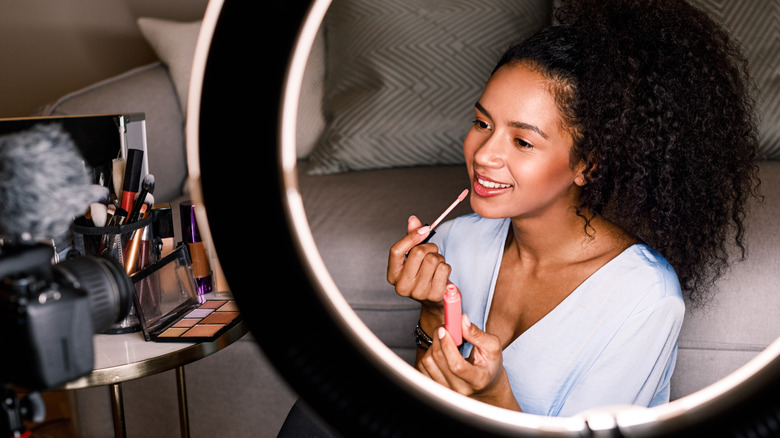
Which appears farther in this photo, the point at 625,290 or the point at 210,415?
the point at 210,415

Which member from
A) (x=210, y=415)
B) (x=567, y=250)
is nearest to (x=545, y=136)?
(x=567, y=250)

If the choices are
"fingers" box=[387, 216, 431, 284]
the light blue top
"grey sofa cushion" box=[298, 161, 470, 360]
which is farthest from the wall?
the light blue top

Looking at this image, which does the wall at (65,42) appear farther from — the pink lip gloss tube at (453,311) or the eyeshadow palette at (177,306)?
the pink lip gloss tube at (453,311)

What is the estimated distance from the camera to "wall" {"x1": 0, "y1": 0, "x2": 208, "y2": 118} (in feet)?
5.16

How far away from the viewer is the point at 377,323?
1015 mm

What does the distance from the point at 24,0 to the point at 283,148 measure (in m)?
1.65

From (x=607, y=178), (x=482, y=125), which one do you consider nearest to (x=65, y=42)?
(x=482, y=125)

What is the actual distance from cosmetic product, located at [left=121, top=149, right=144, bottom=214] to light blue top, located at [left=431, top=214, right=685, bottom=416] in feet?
1.50

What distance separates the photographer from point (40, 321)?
24 centimetres

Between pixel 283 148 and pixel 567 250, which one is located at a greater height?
pixel 283 148

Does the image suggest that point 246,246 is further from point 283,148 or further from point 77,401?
point 77,401

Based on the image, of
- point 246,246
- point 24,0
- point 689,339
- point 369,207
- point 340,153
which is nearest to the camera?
point 246,246

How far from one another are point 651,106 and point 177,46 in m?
1.09

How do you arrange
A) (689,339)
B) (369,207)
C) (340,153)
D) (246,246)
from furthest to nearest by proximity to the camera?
(340,153) → (369,207) → (689,339) → (246,246)
